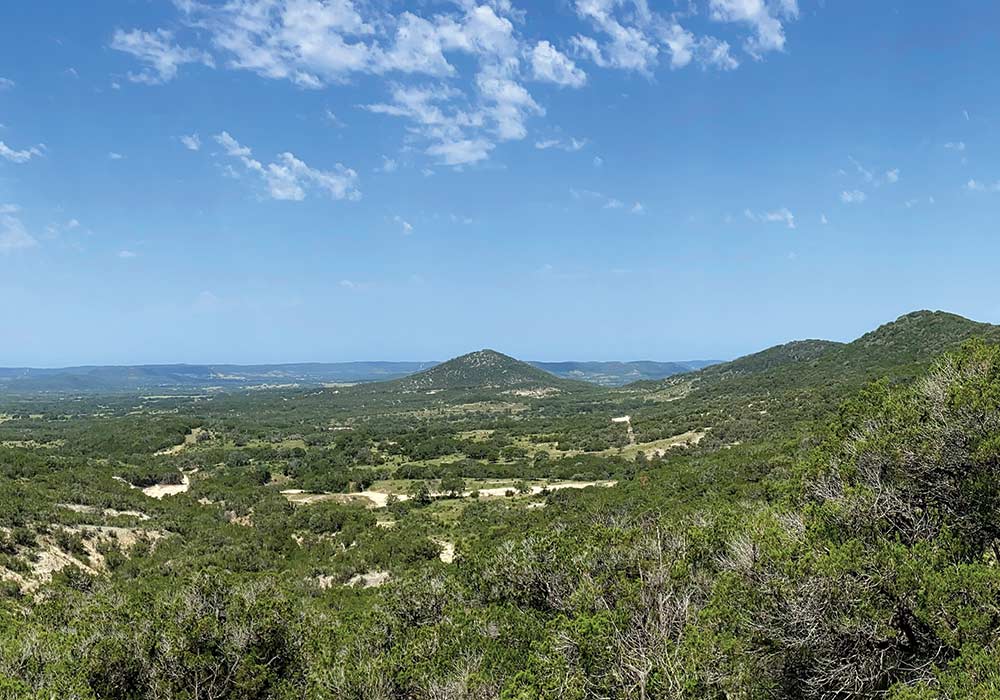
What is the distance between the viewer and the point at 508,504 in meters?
51.1

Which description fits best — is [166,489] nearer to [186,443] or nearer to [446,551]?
[186,443]

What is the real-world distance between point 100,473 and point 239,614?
169 ft

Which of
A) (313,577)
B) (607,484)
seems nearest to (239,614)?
(313,577)

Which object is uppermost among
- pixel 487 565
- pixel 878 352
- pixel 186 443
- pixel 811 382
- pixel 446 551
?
pixel 878 352

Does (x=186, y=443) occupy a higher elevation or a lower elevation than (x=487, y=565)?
lower

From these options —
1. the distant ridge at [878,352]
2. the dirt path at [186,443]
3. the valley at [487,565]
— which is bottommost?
the dirt path at [186,443]

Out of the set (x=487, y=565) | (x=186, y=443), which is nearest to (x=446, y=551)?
(x=487, y=565)

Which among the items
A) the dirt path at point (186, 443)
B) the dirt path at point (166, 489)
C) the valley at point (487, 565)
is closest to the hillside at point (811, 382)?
the valley at point (487, 565)

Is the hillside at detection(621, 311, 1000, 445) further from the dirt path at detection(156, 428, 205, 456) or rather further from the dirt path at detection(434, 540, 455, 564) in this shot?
the dirt path at detection(156, 428, 205, 456)

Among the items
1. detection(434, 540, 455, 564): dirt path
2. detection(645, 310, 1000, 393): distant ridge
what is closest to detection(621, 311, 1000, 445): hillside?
detection(645, 310, 1000, 393): distant ridge

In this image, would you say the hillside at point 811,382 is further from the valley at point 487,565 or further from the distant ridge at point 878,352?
the valley at point 487,565

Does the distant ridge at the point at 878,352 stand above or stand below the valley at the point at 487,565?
above

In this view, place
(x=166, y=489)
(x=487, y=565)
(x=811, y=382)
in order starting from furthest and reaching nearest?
(x=811, y=382) → (x=166, y=489) → (x=487, y=565)

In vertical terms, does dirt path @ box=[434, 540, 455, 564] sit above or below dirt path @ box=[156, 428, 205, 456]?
above
